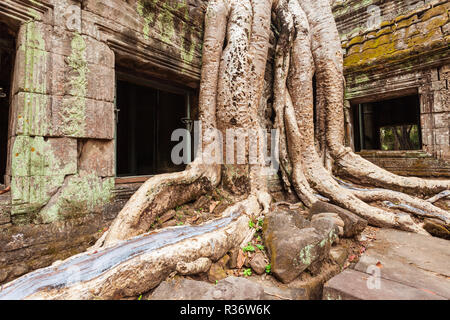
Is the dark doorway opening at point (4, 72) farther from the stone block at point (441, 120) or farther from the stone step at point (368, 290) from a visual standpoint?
the stone block at point (441, 120)

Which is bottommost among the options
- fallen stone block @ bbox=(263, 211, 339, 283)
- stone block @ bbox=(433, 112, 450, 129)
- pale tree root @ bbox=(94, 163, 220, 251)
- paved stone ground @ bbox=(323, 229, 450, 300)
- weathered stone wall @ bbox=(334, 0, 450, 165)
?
paved stone ground @ bbox=(323, 229, 450, 300)

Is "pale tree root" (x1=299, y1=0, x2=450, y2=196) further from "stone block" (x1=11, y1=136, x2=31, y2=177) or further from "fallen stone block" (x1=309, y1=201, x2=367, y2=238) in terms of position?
"stone block" (x1=11, y1=136, x2=31, y2=177)

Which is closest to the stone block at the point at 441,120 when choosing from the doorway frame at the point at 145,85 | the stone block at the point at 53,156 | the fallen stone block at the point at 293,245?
the fallen stone block at the point at 293,245

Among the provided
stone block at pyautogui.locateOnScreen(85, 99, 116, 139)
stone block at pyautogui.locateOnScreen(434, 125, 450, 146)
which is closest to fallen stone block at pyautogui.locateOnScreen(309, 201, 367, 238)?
stone block at pyautogui.locateOnScreen(85, 99, 116, 139)

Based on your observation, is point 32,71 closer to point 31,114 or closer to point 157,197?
point 31,114

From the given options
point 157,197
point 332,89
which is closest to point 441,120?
point 332,89

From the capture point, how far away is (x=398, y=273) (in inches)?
64.2

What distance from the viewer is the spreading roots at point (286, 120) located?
2572 mm

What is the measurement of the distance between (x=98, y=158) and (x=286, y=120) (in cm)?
287

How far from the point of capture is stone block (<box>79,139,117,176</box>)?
82.3 inches

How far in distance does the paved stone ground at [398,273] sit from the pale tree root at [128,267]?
900 millimetres

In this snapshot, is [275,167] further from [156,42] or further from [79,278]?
[79,278]

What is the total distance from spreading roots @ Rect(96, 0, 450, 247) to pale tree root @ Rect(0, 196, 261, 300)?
40 cm

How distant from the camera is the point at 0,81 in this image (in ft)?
9.90
